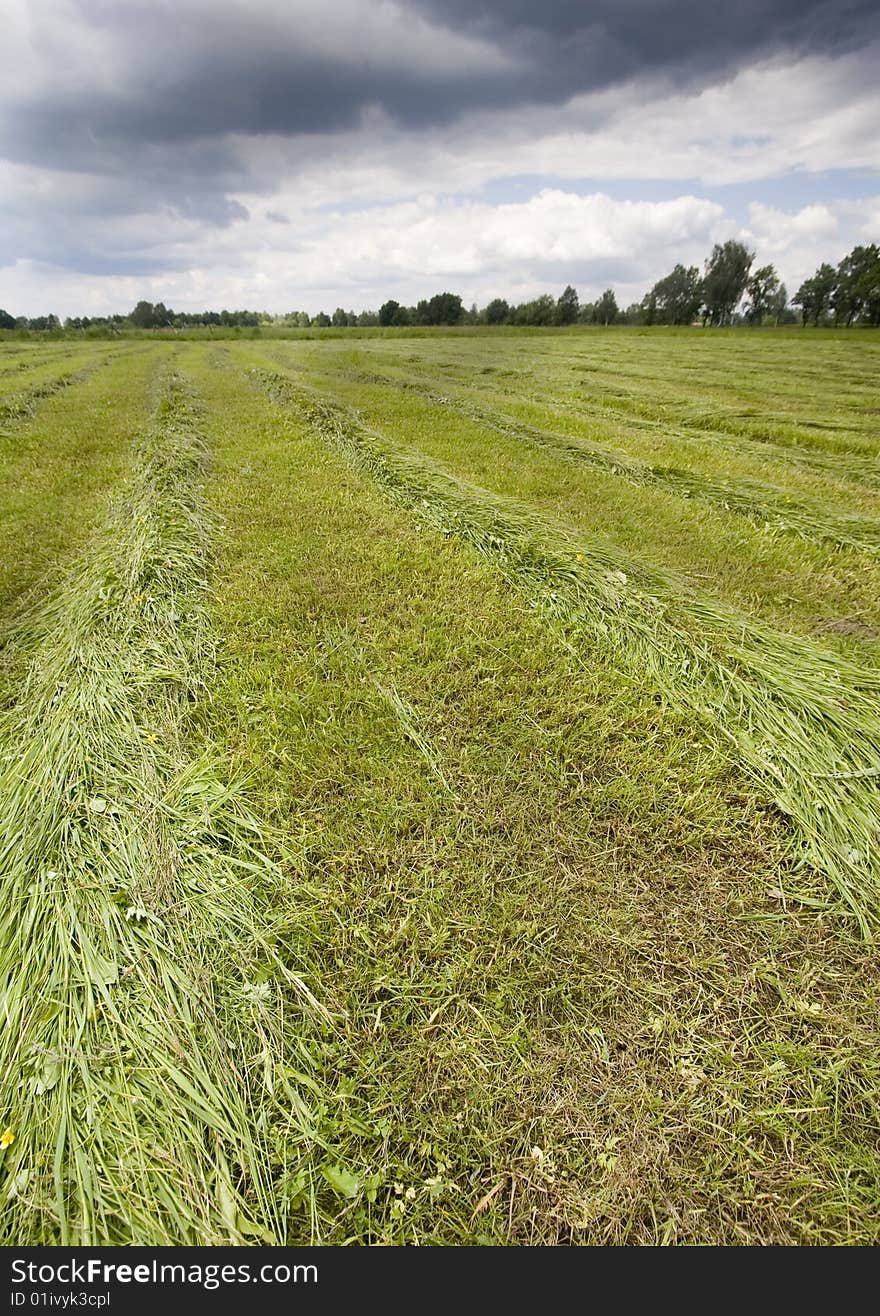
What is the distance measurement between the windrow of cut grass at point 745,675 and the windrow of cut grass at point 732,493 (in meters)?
2.87

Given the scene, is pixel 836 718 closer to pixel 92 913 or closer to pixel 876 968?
pixel 876 968

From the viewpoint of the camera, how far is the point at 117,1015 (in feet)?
7.05

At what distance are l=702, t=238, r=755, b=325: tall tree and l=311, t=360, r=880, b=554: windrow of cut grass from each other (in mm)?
88894

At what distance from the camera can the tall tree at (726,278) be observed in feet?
243

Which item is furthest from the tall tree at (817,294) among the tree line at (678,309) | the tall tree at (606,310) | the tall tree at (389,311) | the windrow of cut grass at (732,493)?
the windrow of cut grass at (732,493)

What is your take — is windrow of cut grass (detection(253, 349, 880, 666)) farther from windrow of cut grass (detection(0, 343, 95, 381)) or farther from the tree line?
the tree line

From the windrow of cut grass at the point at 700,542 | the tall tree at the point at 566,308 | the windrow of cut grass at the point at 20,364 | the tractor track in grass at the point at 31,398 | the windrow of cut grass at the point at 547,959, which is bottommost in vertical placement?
the windrow of cut grass at the point at 547,959

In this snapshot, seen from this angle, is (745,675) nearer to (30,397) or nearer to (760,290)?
(30,397)

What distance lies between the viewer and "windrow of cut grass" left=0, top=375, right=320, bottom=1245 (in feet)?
5.80

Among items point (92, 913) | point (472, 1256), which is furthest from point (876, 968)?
point (92, 913)

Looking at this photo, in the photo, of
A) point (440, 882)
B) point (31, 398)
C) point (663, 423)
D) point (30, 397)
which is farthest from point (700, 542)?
point (30, 397)

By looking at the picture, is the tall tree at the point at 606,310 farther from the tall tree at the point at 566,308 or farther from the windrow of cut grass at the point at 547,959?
the windrow of cut grass at the point at 547,959

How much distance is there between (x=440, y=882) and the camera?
2.71m

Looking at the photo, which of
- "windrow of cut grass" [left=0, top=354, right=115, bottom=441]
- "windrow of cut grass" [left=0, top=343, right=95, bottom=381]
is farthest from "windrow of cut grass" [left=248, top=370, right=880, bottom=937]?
"windrow of cut grass" [left=0, top=343, right=95, bottom=381]
